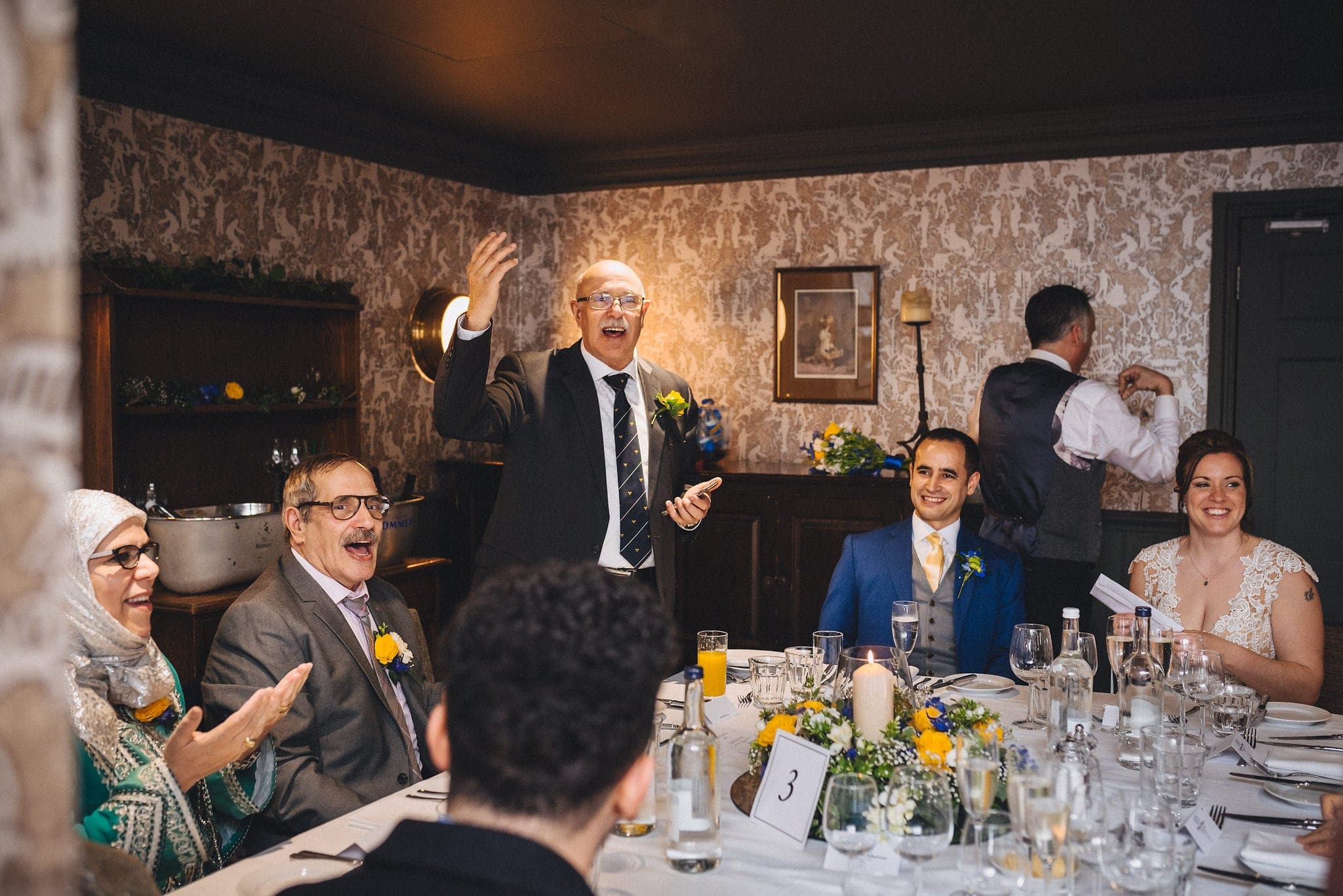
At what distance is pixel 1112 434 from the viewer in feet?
13.4

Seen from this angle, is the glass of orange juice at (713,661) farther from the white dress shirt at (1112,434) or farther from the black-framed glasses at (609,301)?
the white dress shirt at (1112,434)

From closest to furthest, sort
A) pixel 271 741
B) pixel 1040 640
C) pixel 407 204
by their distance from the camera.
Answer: pixel 271 741 < pixel 1040 640 < pixel 407 204

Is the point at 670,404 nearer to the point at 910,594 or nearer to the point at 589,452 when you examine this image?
the point at 589,452

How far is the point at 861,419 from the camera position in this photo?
5.73 meters

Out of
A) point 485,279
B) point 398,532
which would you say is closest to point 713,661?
point 485,279

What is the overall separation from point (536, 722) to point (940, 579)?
2302 millimetres

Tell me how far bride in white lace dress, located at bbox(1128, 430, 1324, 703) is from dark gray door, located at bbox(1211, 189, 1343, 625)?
213 cm

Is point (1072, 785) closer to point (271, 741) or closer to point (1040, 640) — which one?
point (1040, 640)

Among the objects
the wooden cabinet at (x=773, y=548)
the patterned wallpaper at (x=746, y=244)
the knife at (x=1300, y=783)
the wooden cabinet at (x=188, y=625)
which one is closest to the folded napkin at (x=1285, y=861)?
the knife at (x=1300, y=783)

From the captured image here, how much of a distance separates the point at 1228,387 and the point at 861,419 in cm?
176

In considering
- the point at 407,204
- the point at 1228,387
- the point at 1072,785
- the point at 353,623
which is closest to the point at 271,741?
the point at 353,623

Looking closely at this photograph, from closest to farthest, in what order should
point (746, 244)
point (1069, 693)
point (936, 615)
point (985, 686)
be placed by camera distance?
point (1069, 693)
point (985, 686)
point (936, 615)
point (746, 244)

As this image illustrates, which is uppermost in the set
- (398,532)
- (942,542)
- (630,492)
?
(630,492)

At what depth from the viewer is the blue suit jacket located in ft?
9.95
